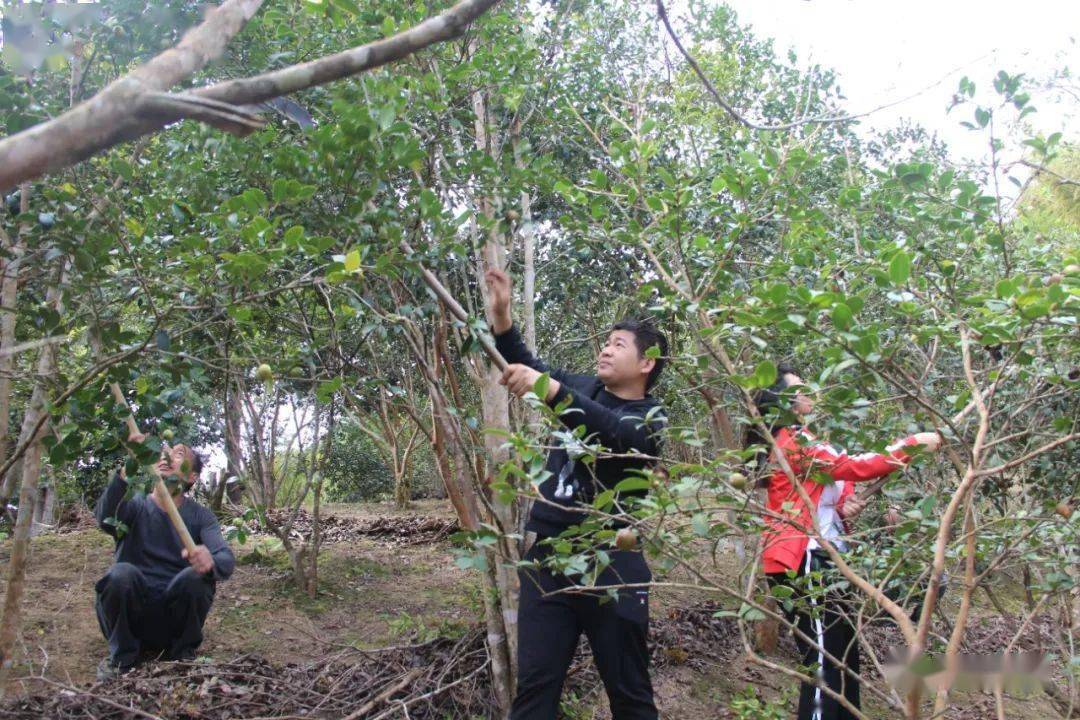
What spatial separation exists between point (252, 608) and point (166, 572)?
1139mm

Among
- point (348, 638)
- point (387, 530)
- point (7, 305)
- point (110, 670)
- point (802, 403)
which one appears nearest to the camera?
point (802, 403)

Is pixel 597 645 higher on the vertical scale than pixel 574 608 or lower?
lower

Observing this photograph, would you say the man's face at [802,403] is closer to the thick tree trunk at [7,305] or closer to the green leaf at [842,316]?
the green leaf at [842,316]

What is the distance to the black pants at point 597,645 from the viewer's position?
266cm

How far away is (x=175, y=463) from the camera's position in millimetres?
3379

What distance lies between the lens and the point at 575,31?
552 cm

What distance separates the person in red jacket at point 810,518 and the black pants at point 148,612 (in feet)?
8.93

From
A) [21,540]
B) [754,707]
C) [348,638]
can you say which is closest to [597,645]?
[754,707]

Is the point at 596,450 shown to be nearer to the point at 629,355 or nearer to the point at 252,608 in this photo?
the point at 629,355

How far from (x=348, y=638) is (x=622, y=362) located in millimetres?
2822

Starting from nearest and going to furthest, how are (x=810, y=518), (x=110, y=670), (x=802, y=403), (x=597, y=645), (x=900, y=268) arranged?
(x=900, y=268) → (x=802, y=403) → (x=810, y=518) → (x=597, y=645) → (x=110, y=670)

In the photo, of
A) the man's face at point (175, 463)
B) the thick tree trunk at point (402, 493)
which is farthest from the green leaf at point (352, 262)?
the thick tree trunk at point (402, 493)

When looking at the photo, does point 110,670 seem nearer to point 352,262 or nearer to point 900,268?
point 352,262

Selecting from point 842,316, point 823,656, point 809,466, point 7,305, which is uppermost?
point 7,305
